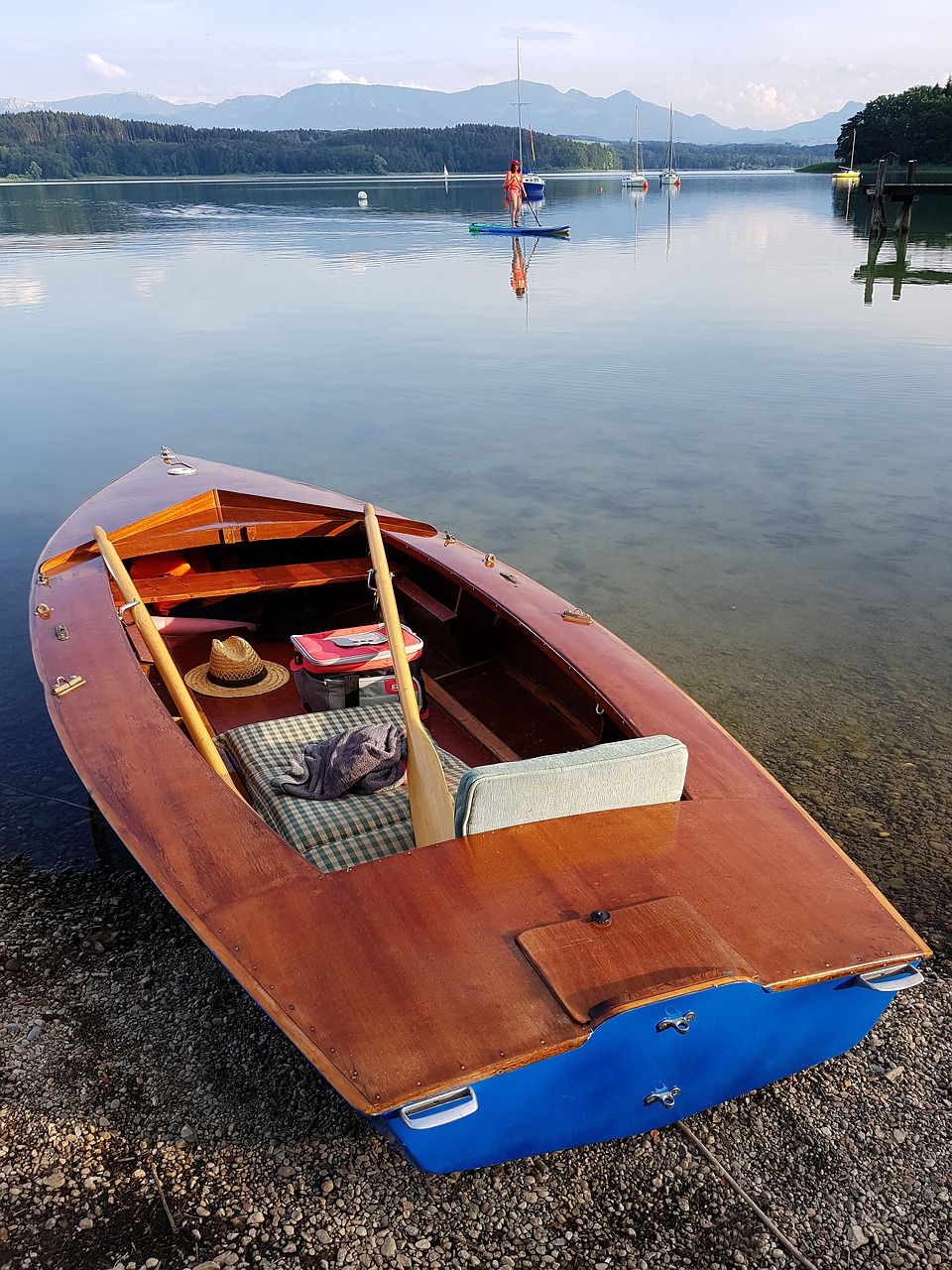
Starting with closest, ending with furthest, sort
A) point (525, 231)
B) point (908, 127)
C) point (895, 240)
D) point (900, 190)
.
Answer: point (900, 190) < point (895, 240) < point (525, 231) < point (908, 127)

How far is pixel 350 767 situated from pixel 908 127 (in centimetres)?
7987

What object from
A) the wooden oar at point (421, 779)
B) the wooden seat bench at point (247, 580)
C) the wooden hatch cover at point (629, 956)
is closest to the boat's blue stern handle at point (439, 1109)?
the wooden hatch cover at point (629, 956)

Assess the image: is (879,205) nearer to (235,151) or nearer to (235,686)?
(235,686)

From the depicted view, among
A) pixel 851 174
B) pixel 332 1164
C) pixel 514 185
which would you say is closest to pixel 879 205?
pixel 514 185

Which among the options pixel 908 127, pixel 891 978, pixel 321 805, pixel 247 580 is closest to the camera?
pixel 891 978

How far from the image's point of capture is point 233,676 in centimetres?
585

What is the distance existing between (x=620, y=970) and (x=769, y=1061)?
2.53 feet

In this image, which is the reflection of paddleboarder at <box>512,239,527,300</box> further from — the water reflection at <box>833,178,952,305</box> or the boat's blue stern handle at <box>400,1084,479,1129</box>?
the boat's blue stern handle at <box>400,1084,479,1129</box>

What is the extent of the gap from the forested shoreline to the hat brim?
4996 inches

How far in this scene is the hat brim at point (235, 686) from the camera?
5816 mm

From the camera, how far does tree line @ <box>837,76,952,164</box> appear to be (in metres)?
64.9

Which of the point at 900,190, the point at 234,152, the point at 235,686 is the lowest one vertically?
the point at 235,686

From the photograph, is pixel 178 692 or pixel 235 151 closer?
pixel 178 692

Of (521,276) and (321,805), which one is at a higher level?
(521,276)
